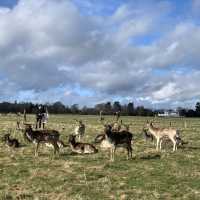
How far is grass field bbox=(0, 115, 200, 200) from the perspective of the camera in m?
15.4

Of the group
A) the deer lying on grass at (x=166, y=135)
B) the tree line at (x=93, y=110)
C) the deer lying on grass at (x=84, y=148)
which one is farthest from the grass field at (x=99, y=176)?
the tree line at (x=93, y=110)

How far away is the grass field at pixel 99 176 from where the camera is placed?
15.4m

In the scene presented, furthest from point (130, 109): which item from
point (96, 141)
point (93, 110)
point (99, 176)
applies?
point (99, 176)

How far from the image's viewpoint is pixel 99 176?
59.5 feet

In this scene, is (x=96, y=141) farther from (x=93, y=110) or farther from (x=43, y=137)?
(x=93, y=110)

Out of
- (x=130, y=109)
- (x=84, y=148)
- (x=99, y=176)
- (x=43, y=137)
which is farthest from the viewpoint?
(x=130, y=109)

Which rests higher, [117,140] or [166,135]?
[166,135]

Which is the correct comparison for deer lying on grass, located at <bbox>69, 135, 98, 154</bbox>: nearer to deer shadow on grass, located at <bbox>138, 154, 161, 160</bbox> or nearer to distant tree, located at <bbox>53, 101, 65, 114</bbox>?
deer shadow on grass, located at <bbox>138, 154, 161, 160</bbox>

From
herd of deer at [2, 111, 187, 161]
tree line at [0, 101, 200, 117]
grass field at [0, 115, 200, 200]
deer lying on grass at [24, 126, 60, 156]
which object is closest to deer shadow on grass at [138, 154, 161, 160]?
grass field at [0, 115, 200, 200]

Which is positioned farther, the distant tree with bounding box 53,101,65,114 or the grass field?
the distant tree with bounding box 53,101,65,114

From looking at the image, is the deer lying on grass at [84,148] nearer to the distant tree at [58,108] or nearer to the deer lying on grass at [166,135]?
the deer lying on grass at [166,135]

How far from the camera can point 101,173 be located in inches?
739

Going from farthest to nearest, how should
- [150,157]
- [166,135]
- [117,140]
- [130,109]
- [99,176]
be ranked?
[130,109] → [166,135] → [150,157] → [117,140] → [99,176]

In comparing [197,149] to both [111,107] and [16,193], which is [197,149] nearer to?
[16,193]
